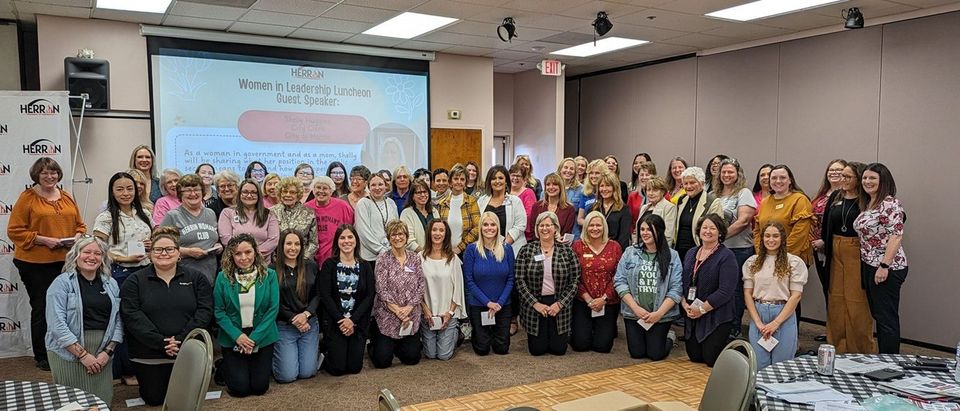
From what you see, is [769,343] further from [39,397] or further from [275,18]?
[275,18]

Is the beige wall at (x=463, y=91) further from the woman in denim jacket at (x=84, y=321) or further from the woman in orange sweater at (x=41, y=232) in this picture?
the woman in denim jacket at (x=84, y=321)

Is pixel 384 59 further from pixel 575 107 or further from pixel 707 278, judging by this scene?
pixel 707 278

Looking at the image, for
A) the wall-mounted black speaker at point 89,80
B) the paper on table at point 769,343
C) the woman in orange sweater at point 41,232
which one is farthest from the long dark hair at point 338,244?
the wall-mounted black speaker at point 89,80

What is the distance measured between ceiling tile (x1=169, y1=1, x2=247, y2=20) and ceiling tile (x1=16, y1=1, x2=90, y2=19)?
2.73ft

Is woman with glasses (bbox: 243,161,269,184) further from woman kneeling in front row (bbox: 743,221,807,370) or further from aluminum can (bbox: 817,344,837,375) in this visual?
aluminum can (bbox: 817,344,837,375)

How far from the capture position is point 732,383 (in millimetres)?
2344

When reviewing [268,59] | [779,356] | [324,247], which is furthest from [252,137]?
[779,356]

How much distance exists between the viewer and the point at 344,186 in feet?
20.0

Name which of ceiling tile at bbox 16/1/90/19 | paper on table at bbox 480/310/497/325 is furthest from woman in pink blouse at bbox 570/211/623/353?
ceiling tile at bbox 16/1/90/19

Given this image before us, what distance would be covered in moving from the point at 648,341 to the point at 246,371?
3020 millimetres

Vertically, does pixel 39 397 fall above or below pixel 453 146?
below

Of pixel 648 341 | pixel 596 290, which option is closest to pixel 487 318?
pixel 596 290

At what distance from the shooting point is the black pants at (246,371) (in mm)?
4188

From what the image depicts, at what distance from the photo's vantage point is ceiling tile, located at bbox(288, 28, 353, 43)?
666cm
